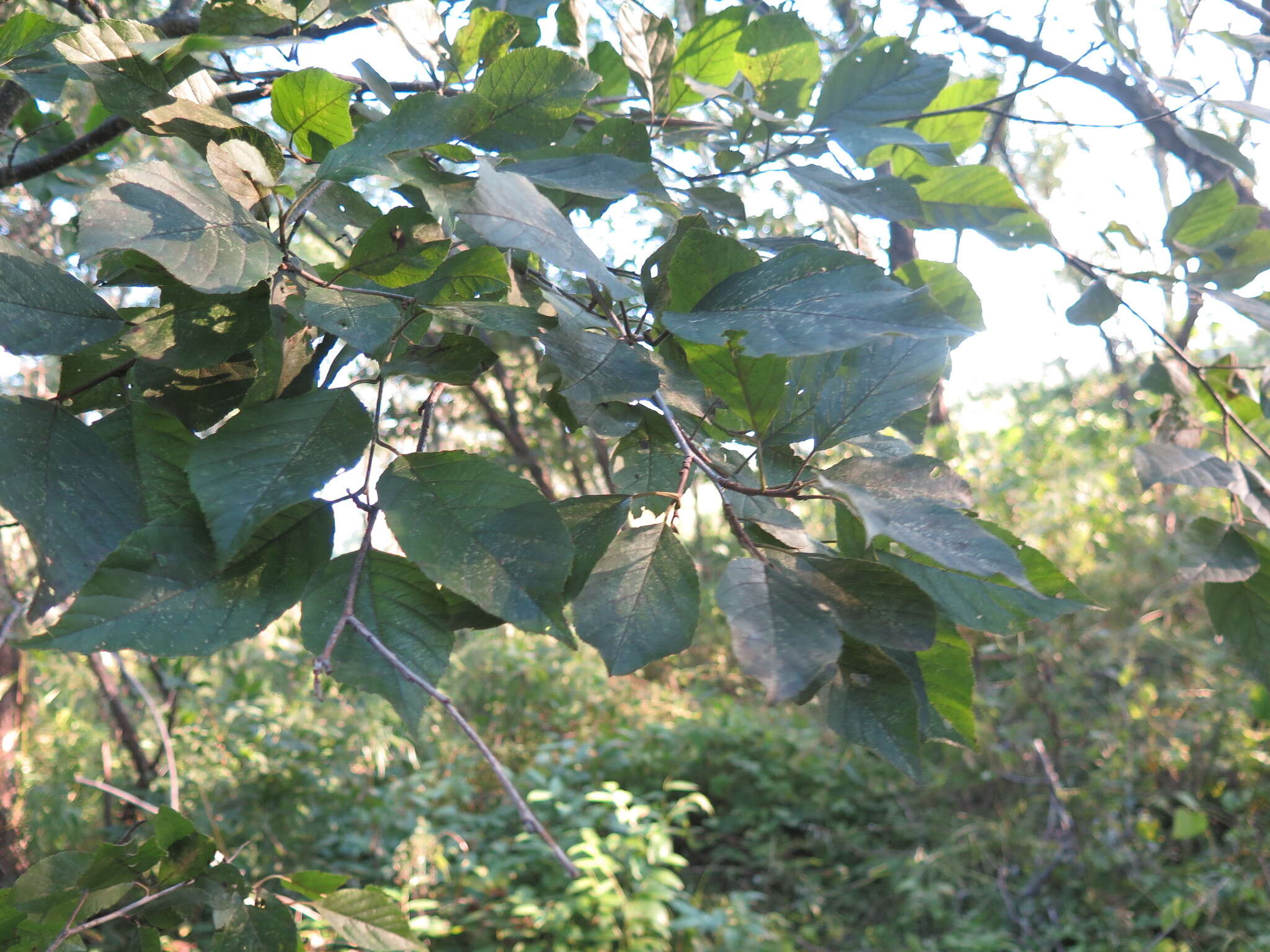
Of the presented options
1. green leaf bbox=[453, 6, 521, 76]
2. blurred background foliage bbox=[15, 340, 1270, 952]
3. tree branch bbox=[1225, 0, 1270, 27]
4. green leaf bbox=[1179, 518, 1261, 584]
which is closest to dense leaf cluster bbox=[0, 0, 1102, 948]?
green leaf bbox=[453, 6, 521, 76]

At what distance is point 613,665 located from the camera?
0.37 meters

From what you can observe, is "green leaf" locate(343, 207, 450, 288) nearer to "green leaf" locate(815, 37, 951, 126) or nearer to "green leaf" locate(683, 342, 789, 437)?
"green leaf" locate(683, 342, 789, 437)

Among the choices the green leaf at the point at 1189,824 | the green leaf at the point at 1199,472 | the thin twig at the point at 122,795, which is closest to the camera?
the green leaf at the point at 1199,472

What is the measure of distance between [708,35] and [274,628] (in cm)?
328

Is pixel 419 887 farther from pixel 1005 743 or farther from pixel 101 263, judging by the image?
pixel 101 263

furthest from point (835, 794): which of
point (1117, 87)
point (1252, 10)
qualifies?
point (1252, 10)

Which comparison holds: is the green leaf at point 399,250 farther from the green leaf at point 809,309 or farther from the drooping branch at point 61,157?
the drooping branch at point 61,157

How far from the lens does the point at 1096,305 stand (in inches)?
29.8

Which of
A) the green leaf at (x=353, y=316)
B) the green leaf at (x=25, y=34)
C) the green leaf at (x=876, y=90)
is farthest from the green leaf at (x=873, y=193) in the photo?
the green leaf at (x=25, y=34)

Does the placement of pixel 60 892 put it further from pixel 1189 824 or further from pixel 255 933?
pixel 1189 824

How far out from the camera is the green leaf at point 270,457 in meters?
0.35

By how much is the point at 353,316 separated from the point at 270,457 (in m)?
0.07

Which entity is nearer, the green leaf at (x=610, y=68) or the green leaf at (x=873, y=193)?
the green leaf at (x=873, y=193)

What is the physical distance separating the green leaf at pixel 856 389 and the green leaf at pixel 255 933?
17.2 inches
